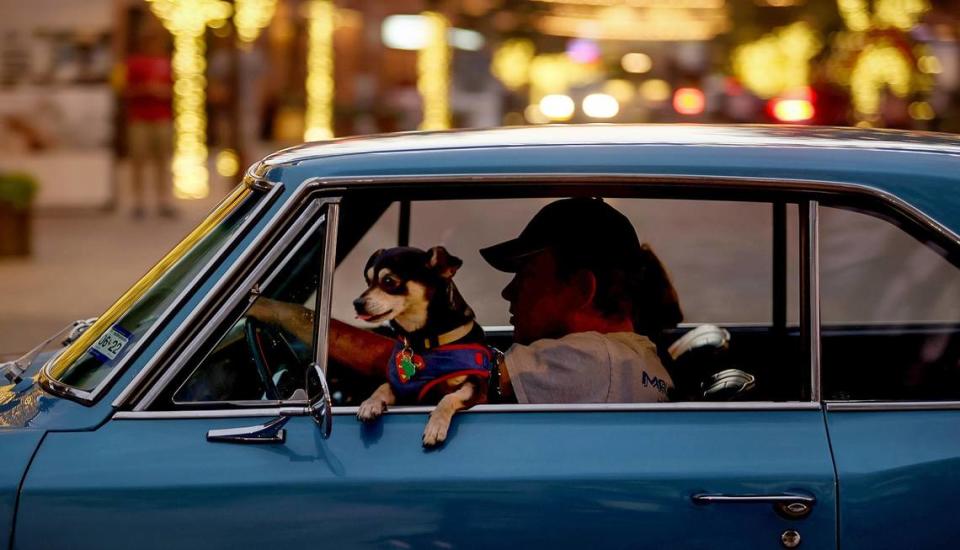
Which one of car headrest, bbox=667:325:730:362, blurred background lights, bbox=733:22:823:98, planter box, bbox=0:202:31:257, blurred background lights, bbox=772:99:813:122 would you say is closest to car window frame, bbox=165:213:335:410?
car headrest, bbox=667:325:730:362

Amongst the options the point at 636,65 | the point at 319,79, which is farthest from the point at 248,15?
the point at 636,65

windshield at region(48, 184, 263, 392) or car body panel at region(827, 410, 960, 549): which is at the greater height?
windshield at region(48, 184, 263, 392)

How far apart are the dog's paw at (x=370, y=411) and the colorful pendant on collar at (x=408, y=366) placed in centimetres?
19

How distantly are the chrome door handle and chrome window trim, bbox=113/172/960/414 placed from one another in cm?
58

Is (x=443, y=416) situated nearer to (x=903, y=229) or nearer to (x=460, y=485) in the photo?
(x=460, y=485)

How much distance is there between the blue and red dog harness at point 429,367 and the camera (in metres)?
2.87

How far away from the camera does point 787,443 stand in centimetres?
259

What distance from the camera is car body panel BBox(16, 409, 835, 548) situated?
8.30 feet

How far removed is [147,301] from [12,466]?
17.9 inches

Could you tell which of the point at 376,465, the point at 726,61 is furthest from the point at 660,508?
the point at 726,61

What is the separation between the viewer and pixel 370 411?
8.73ft

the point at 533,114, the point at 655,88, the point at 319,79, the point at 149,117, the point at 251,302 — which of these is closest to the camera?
the point at 251,302

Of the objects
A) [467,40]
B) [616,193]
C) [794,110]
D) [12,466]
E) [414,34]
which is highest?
[467,40]

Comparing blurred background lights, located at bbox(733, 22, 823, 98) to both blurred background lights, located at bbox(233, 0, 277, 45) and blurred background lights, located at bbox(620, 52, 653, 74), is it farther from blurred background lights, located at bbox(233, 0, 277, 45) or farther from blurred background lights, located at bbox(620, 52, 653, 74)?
blurred background lights, located at bbox(233, 0, 277, 45)
